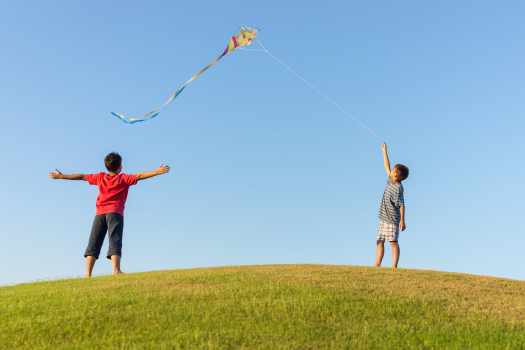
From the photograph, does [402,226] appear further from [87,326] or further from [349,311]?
[87,326]

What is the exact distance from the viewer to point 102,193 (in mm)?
15539

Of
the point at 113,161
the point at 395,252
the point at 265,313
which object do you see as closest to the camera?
the point at 265,313

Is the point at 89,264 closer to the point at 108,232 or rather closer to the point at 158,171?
the point at 108,232

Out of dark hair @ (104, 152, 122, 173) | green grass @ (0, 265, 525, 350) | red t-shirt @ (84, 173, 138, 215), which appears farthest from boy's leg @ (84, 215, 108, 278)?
green grass @ (0, 265, 525, 350)

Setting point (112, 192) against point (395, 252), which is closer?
point (112, 192)

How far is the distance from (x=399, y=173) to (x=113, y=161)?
7.11 metres

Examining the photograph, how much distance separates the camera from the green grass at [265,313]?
9.70 metres

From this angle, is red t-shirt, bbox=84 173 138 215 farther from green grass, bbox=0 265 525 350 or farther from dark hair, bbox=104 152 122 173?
green grass, bbox=0 265 525 350

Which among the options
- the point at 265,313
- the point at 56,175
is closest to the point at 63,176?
the point at 56,175

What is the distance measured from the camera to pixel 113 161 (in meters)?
15.6

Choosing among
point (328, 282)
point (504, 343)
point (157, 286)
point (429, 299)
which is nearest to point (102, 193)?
point (157, 286)

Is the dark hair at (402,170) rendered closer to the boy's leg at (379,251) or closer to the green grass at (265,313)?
the boy's leg at (379,251)

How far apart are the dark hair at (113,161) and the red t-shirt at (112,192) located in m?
0.20

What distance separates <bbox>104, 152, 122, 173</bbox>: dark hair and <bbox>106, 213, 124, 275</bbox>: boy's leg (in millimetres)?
1134
